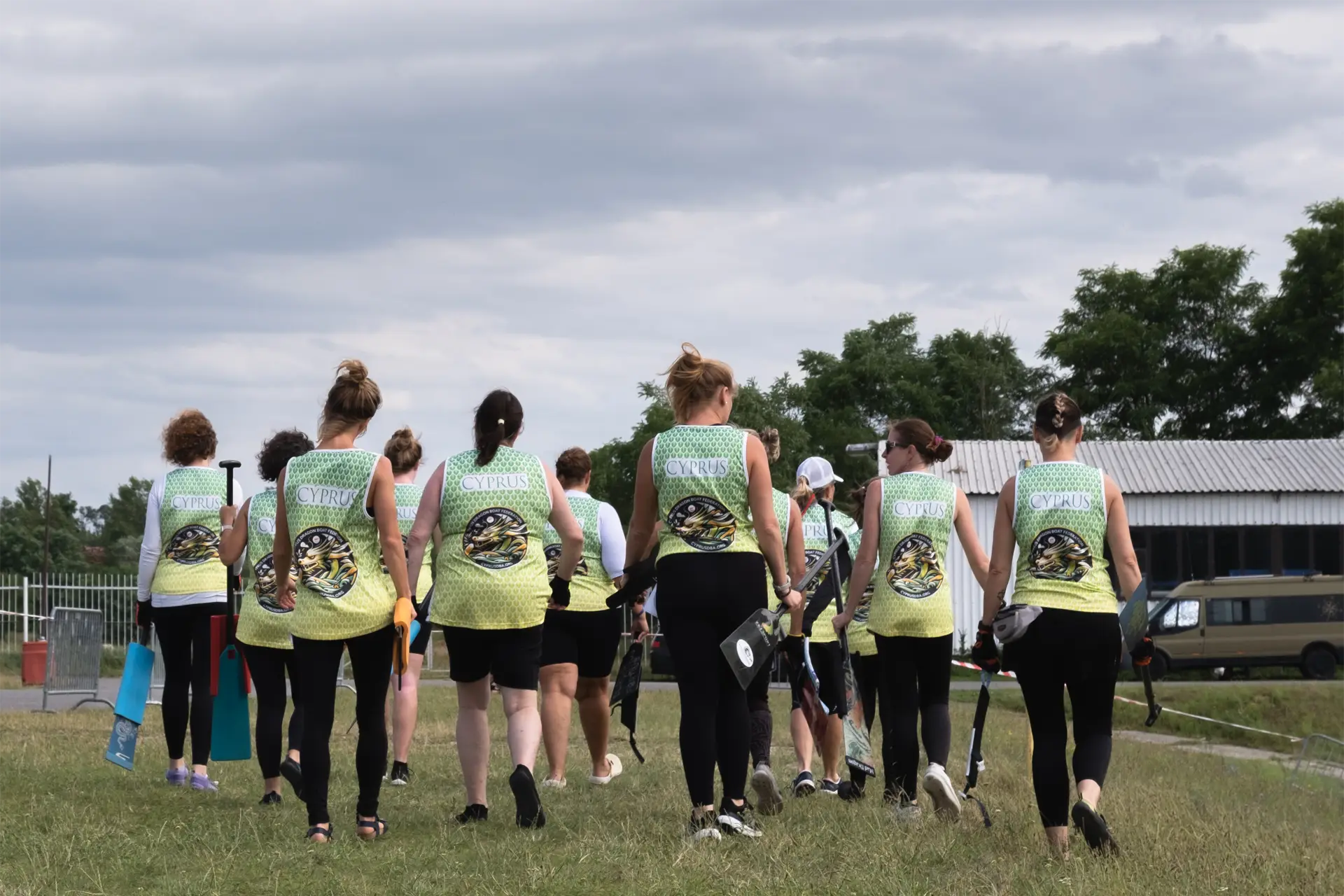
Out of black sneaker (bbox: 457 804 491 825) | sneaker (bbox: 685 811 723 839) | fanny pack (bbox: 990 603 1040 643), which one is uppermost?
fanny pack (bbox: 990 603 1040 643)

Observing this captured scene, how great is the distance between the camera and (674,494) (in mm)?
6543

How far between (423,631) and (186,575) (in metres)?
1.67

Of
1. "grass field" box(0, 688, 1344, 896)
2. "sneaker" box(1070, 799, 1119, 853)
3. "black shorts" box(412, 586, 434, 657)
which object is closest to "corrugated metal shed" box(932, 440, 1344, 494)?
"black shorts" box(412, 586, 434, 657)

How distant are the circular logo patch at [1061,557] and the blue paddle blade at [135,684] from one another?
16.2 ft

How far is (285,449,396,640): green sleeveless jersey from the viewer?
6.41 m

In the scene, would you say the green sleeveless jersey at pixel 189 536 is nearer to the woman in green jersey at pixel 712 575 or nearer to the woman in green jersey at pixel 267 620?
the woman in green jersey at pixel 267 620

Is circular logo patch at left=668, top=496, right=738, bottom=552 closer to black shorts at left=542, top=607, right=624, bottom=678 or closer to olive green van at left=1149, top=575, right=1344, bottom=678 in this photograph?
black shorts at left=542, top=607, right=624, bottom=678

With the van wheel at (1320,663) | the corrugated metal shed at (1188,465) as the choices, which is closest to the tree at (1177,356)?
the corrugated metal shed at (1188,465)

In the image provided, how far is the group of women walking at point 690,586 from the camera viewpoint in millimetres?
6242

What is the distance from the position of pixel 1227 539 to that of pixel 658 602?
30688 mm

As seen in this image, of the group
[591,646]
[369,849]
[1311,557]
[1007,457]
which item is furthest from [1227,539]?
[369,849]

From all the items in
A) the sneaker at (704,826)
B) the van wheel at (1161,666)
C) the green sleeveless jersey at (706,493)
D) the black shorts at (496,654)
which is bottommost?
the van wheel at (1161,666)

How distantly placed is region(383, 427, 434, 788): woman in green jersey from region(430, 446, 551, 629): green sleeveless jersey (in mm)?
1906

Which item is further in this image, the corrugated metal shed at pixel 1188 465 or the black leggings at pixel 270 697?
the corrugated metal shed at pixel 1188 465
